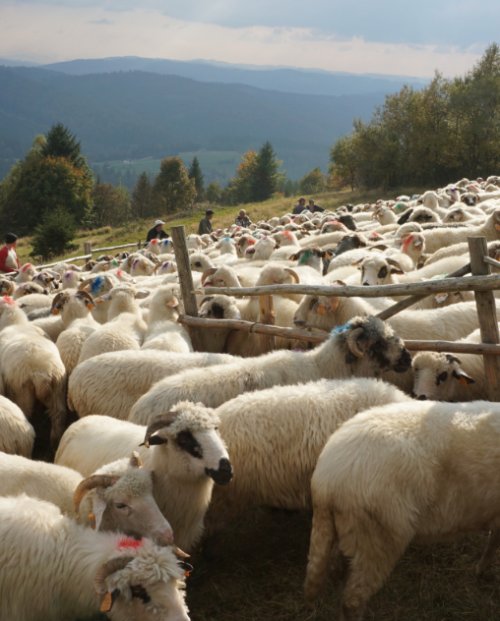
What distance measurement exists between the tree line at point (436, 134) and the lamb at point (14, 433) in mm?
45023

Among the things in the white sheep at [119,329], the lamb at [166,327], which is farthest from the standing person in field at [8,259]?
the lamb at [166,327]

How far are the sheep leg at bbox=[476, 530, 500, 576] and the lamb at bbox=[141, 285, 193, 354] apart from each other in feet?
12.7

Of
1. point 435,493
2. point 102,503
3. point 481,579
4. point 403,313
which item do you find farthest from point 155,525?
point 403,313

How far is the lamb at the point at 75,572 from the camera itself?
365 cm

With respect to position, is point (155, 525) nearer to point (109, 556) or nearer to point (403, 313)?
point (109, 556)

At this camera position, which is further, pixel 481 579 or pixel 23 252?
pixel 23 252

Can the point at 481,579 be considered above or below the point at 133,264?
below

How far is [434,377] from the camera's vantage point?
6.02m

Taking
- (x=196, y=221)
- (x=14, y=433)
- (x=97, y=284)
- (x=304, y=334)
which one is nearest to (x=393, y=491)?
(x=304, y=334)

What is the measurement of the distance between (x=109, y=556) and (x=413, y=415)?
2.10 meters

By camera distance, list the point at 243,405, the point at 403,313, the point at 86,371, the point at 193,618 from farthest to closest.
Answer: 1. the point at 403,313
2. the point at 86,371
3. the point at 243,405
4. the point at 193,618

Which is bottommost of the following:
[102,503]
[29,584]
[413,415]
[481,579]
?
[481,579]

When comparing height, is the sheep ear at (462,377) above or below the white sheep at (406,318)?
below

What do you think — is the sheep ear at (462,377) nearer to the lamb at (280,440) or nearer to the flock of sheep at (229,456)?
the flock of sheep at (229,456)
